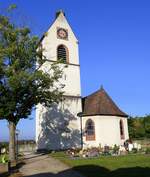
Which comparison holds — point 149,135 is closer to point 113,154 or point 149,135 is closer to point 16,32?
point 113,154

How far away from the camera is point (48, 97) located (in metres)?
33.1

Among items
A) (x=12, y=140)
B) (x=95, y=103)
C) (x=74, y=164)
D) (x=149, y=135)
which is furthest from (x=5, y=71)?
(x=149, y=135)

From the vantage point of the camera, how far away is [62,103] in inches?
1729

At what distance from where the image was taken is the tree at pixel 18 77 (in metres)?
30.2

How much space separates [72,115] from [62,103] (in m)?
2.28

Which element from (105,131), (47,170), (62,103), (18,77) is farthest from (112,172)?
(62,103)

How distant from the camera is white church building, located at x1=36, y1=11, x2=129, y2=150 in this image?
42969mm

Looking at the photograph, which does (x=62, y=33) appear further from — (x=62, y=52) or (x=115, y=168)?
(x=115, y=168)

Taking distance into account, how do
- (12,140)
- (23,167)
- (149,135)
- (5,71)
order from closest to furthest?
(23,167) < (5,71) < (12,140) < (149,135)

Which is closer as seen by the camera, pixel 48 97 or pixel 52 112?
pixel 48 97

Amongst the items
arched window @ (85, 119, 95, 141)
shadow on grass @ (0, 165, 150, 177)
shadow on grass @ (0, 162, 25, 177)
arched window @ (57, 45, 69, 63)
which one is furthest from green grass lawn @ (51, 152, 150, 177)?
arched window @ (57, 45, 69, 63)

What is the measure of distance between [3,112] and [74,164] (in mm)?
8349

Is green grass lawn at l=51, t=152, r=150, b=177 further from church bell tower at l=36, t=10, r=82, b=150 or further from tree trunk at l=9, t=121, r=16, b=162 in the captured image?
church bell tower at l=36, t=10, r=82, b=150

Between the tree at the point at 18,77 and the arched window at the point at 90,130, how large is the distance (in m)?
12.6
